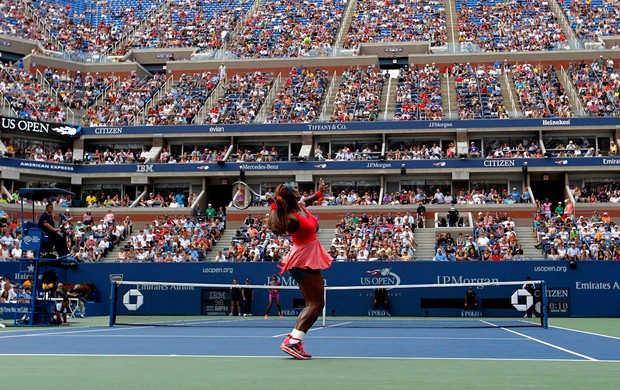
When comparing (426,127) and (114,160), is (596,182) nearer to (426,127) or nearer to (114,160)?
(426,127)

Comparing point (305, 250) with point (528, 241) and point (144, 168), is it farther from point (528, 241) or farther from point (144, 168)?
point (144, 168)

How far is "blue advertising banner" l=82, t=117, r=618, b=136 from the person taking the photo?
4441 centimetres

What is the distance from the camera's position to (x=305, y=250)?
30.7ft

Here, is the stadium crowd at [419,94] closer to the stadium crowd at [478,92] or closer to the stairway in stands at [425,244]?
the stadium crowd at [478,92]

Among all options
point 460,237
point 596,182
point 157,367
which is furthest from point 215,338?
point 596,182

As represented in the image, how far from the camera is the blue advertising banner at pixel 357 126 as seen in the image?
146 feet

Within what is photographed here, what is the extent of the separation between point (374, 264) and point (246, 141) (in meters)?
19.5

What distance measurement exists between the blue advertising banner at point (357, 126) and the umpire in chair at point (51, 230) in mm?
28784

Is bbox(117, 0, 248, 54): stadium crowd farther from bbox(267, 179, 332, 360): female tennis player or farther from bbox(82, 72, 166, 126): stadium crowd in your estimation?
bbox(267, 179, 332, 360): female tennis player

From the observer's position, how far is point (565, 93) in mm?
48531

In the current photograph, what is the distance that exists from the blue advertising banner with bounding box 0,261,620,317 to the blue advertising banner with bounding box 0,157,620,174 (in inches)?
543

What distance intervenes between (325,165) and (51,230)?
28627mm

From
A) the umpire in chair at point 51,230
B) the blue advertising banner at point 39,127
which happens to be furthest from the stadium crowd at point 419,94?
the umpire in chair at point 51,230

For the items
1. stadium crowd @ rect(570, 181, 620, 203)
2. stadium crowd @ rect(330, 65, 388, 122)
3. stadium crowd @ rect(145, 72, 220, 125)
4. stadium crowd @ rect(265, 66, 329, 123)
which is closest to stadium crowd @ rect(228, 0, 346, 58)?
stadium crowd @ rect(265, 66, 329, 123)
